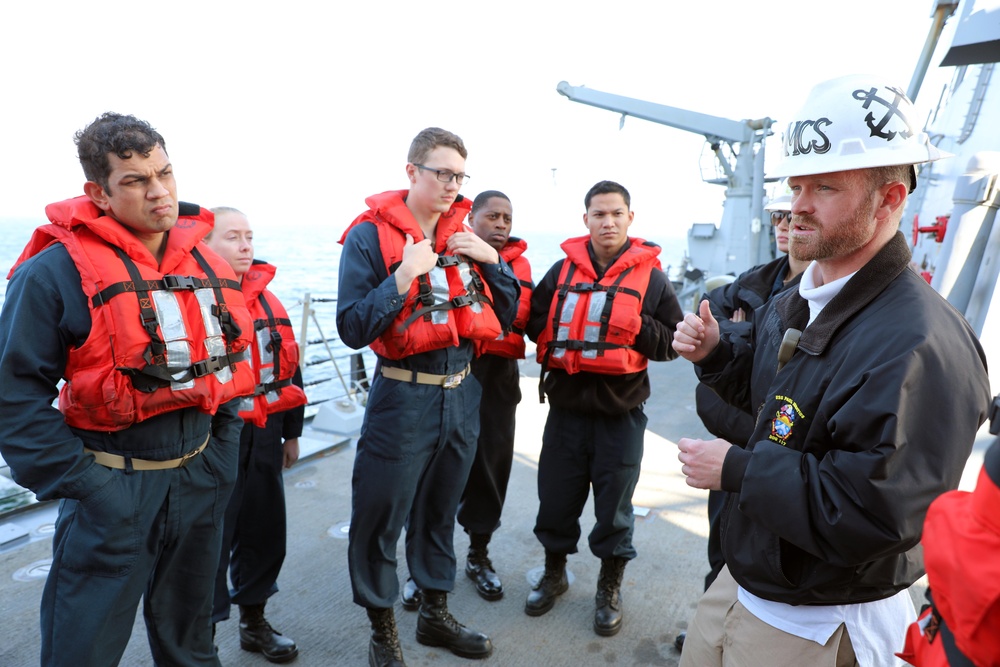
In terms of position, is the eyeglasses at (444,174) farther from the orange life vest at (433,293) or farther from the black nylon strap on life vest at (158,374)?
the black nylon strap on life vest at (158,374)

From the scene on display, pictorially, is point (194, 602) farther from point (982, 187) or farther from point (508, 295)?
point (982, 187)

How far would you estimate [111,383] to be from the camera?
1.93 metres

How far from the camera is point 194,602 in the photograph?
2367 mm

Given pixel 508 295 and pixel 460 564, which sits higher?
pixel 508 295

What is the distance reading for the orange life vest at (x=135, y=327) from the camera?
6.41 feet

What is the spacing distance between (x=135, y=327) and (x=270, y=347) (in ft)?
3.68

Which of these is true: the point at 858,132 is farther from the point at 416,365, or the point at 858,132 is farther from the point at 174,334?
the point at 174,334

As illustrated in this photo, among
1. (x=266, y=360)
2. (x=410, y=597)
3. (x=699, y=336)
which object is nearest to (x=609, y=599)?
(x=410, y=597)

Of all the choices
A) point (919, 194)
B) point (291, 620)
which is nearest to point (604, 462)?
point (291, 620)

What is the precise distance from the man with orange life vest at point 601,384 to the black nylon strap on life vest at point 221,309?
1734 millimetres

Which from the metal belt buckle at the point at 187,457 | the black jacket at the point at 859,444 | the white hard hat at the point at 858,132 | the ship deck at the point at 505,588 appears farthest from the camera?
the ship deck at the point at 505,588

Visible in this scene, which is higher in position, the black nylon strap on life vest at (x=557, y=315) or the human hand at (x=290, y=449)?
the black nylon strap on life vest at (x=557, y=315)

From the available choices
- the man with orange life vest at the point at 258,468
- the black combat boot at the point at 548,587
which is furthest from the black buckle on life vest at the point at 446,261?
the black combat boot at the point at 548,587

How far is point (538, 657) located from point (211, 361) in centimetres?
206
